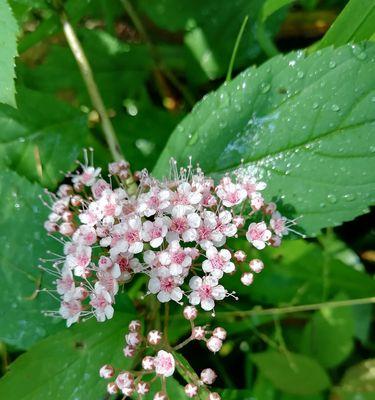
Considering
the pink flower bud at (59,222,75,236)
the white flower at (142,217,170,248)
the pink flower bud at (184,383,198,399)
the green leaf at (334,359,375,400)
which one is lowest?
the green leaf at (334,359,375,400)

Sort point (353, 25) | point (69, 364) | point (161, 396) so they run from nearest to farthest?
point (161, 396), point (69, 364), point (353, 25)

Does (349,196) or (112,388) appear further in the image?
(349,196)

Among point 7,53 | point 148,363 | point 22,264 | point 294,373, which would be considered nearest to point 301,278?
point 294,373

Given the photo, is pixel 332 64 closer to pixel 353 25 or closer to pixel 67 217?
pixel 353 25

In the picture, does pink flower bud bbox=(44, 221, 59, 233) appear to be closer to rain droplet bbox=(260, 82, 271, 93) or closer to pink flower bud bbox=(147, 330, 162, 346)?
pink flower bud bbox=(147, 330, 162, 346)

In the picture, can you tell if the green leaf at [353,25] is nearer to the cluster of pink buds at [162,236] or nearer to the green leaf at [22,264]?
the cluster of pink buds at [162,236]

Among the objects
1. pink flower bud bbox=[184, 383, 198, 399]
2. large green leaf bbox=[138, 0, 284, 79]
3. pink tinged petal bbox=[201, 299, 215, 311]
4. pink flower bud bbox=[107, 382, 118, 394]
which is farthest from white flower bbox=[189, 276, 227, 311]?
large green leaf bbox=[138, 0, 284, 79]

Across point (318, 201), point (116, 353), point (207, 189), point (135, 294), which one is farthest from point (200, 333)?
point (135, 294)

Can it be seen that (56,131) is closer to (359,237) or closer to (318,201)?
(318,201)
